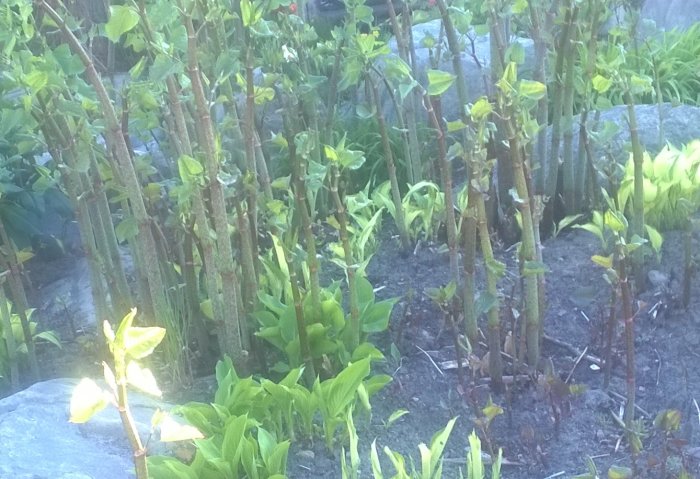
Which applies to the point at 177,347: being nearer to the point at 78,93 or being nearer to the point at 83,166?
the point at 83,166

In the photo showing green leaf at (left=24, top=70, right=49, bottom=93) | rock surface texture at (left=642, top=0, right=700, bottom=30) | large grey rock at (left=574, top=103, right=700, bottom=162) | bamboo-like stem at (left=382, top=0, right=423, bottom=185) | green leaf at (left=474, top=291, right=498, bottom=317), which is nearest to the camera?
green leaf at (left=24, top=70, right=49, bottom=93)

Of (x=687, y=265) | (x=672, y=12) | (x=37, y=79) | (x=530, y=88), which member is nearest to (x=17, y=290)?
(x=37, y=79)

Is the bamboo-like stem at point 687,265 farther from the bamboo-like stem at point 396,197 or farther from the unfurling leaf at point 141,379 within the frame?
the unfurling leaf at point 141,379

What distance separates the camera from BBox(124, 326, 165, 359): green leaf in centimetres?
127

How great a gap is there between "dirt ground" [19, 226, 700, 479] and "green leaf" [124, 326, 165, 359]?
94 cm

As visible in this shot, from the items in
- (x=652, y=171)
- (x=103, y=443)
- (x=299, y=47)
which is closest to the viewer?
(x=103, y=443)

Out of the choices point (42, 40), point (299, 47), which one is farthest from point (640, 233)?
point (42, 40)

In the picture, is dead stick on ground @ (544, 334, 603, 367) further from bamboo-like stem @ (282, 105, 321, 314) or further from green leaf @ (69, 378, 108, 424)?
green leaf @ (69, 378, 108, 424)

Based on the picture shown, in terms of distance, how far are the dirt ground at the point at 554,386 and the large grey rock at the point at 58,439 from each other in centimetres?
32

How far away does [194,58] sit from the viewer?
6.70 ft

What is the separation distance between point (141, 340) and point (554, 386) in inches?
48.5

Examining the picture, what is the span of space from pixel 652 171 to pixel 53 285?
2.39 meters

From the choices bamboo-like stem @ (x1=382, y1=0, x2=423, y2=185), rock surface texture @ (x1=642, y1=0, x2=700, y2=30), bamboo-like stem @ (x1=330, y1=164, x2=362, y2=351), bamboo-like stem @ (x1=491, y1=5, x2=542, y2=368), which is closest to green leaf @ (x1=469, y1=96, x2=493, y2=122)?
bamboo-like stem @ (x1=491, y1=5, x2=542, y2=368)

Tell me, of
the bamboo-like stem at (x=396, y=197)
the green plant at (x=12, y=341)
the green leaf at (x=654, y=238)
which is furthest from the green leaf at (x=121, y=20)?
the green leaf at (x=654, y=238)
